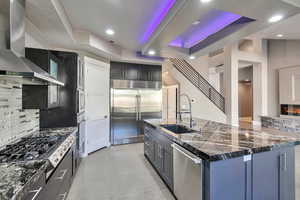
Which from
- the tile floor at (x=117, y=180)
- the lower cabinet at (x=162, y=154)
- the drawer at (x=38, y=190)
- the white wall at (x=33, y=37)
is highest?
the white wall at (x=33, y=37)

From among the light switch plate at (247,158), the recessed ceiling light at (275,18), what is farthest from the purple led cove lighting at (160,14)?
the light switch plate at (247,158)

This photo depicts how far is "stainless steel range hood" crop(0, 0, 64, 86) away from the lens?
1352 millimetres

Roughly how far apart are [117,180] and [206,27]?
3.51m

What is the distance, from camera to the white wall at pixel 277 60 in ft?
17.6

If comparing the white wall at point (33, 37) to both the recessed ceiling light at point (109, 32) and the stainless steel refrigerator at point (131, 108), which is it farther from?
the stainless steel refrigerator at point (131, 108)

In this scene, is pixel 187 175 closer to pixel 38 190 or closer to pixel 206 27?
pixel 38 190

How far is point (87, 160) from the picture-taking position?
360 cm

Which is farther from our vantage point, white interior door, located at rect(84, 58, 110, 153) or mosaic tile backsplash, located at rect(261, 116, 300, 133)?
mosaic tile backsplash, located at rect(261, 116, 300, 133)

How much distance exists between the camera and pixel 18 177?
1100 mm

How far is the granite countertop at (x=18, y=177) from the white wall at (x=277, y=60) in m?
7.46

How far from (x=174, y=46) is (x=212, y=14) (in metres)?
1.28

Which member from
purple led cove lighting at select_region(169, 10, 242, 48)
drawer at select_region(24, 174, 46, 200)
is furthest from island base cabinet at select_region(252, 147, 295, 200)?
purple led cove lighting at select_region(169, 10, 242, 48)

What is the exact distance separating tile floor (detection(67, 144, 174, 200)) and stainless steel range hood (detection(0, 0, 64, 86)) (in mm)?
1900

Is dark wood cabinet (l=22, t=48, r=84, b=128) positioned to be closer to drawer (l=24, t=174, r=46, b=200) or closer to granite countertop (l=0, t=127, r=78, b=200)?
granite countertop (l=0, t=127, r=78, b=200)
